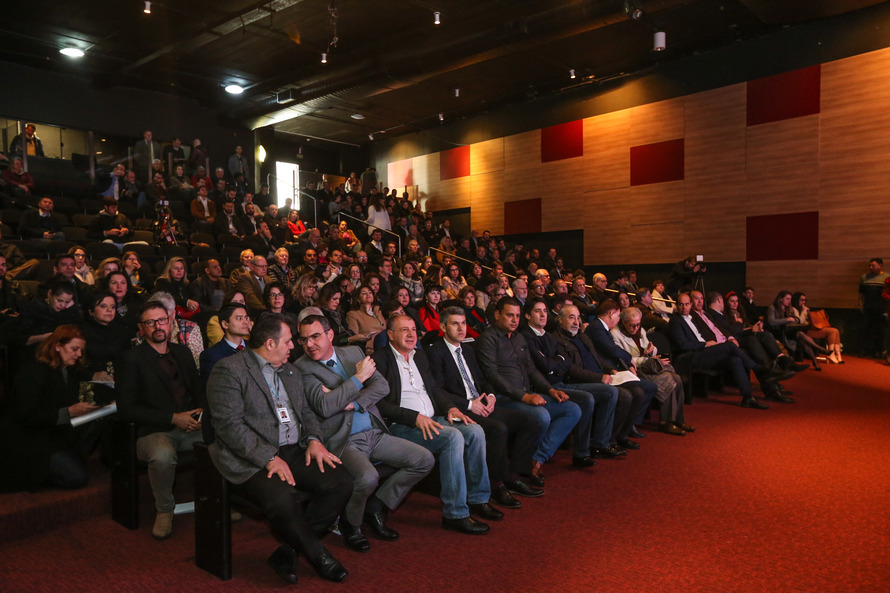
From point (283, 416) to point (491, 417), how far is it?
4.37 feet

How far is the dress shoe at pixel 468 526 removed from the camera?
279 centimetres

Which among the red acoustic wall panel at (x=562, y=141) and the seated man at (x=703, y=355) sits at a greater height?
the red acoustic wall panel at (x=562, y=141)

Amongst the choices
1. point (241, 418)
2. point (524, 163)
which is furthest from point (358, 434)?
point (524, 163)

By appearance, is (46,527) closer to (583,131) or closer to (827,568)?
(827,568)

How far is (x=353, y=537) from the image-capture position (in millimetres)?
2666

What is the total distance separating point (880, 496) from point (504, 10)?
23.2ft

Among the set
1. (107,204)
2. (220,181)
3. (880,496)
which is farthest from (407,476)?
(220,181)

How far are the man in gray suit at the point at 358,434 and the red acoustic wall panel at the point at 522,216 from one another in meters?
9.69

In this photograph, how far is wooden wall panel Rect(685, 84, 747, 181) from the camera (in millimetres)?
9375

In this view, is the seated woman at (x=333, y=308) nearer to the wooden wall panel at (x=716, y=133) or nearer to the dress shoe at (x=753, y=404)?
the dress shoe at (x=753, y=404)

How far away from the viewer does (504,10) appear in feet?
26.3

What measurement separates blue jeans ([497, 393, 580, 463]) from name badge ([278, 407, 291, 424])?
1.51m

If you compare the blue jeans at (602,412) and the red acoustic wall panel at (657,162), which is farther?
the red acoustic wall panel at (657,162)

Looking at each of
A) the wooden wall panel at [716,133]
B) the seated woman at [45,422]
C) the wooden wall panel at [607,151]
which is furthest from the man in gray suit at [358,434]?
the wooden wall panel at [607,151]
